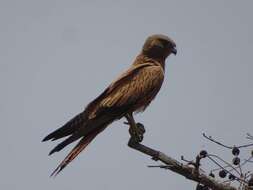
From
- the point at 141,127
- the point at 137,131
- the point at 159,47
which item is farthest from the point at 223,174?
the point at 159,47

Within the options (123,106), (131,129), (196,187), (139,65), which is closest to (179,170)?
(196,187)

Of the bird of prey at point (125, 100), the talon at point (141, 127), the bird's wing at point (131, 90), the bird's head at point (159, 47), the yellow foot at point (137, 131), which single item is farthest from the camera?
the bird's head at point (159, 47)

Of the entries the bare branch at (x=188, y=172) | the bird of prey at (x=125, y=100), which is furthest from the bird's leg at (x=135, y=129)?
the bare branch at (x=188, y=172)

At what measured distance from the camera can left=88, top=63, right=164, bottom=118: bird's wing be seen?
828 centimetres

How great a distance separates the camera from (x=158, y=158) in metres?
6.73

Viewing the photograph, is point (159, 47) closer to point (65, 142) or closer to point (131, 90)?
point (131, 90)

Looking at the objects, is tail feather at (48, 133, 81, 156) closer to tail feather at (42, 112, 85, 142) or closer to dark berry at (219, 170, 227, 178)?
tail feather at (42, 112, 85, 142)

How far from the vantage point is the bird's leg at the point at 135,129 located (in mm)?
7340

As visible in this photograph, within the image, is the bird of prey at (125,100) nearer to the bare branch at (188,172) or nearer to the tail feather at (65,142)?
the tail feather at (65,142)

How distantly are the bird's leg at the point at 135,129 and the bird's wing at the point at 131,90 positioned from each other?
0.56 ft

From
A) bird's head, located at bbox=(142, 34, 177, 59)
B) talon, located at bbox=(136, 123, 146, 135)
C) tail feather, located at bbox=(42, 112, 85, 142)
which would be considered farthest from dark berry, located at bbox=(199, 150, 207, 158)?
bird's head, located at bbox=(142, 34, 177, 59)

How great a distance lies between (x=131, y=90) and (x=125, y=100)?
0.26m

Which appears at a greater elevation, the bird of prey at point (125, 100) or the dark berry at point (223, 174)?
the bird of prey at point (125, 100)

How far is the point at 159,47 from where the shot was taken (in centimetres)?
983
